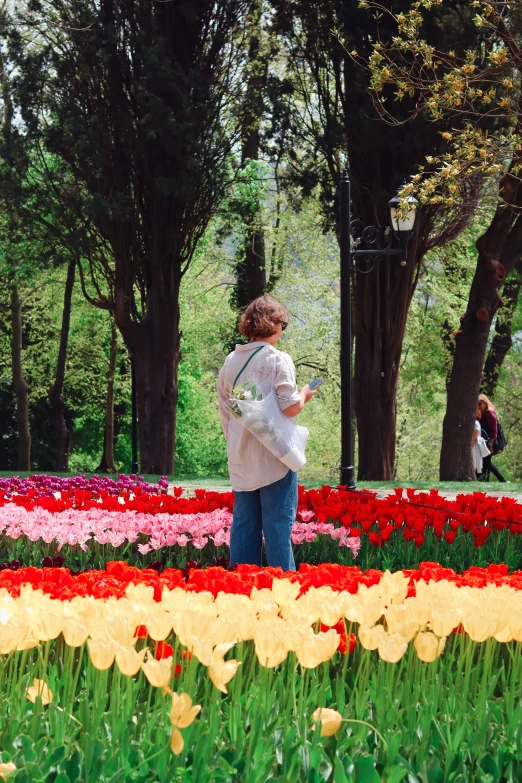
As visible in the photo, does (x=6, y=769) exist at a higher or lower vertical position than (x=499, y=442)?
higher

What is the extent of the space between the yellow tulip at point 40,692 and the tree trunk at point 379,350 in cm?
1341

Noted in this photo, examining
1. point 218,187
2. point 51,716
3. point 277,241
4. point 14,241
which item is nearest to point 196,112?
point 218,187

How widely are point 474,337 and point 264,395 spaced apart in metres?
10.7

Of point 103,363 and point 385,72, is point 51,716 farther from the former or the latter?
point 103,363

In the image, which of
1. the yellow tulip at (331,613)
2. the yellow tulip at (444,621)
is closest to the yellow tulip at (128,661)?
the yellow tulip at (331,613)

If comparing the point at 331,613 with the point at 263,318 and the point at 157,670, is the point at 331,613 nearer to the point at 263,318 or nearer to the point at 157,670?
the point at 157,670

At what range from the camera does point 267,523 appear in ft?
17.6

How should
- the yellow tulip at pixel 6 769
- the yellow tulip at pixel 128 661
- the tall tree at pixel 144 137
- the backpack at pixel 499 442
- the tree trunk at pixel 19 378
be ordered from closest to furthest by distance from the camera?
the yellow tulip at pixel 6 769
the yellow tulip at pixel 128 661
the tall tree at pixel 144 137
the backpack at pixel 499 442
the tree trunk at pixel 19 378

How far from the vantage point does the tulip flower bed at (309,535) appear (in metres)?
6.07

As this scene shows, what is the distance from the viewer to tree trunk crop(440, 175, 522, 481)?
603 inches

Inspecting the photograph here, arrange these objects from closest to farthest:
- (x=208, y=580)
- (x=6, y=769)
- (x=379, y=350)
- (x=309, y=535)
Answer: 1. (x=6, y=769)
2. (x=208, y=580)
3. (x=309, y=535)
4. (x=379, y=350)

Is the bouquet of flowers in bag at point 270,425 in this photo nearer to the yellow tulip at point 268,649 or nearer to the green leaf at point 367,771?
the yellow tulip at point 268,649

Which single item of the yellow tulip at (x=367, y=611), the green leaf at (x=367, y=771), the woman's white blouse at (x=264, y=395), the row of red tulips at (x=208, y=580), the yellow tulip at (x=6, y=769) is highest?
the woman's white blouse at (x=264, y=395)

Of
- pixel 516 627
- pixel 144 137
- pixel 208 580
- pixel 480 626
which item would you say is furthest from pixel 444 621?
pixel 144 137
